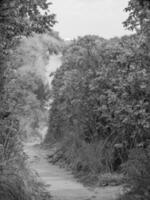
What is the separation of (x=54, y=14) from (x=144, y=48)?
2.87 metres

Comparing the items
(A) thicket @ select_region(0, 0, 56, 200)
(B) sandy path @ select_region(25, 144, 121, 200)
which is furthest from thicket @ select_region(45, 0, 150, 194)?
(A) thicket @ select_region(0, 0, 56, 200)

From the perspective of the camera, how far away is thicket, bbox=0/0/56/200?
7125 millimetres

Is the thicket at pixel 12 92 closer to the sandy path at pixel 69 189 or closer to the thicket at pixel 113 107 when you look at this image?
the sandy path at pixel 69 189

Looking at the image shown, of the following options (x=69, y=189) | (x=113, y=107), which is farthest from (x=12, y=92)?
(x=113, y=107)

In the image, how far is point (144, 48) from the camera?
943 cm

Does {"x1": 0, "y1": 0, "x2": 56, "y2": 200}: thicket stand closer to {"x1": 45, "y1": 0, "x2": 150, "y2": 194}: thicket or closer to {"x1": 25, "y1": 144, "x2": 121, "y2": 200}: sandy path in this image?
{"x1": 25, "y1": 144, "x2": 121, "y2": 200}: sandy path

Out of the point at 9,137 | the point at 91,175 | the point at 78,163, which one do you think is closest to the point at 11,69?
the point at 9,137

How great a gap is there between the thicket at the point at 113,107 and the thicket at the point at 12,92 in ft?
6.03

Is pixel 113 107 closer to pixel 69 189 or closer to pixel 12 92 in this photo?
pixel 69 189

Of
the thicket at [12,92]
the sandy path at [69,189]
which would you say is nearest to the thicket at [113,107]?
the sandy path at [69,189]

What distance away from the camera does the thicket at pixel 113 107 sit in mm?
8047

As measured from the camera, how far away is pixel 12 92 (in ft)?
33.1

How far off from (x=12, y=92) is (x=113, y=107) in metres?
3.60

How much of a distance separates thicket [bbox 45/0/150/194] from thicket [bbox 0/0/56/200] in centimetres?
184
